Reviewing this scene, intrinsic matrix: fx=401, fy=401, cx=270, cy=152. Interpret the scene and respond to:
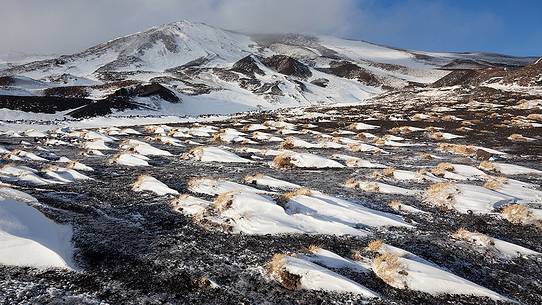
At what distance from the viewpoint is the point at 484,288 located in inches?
298

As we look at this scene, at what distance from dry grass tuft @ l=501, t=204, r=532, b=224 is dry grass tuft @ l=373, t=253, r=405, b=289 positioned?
17.2 feet

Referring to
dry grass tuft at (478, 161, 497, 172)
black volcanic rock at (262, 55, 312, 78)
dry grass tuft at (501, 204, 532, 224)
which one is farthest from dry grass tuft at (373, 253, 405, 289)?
black volcanic rock at (262, 55, 312, 78)

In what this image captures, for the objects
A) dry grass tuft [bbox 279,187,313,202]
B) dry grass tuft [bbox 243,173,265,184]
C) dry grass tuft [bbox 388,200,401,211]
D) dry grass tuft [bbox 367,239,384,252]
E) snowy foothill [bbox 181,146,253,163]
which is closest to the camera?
dry grass tuft [bbox 367,239,384,252]

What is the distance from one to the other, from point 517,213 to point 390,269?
588 centimetres

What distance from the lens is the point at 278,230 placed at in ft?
34.3

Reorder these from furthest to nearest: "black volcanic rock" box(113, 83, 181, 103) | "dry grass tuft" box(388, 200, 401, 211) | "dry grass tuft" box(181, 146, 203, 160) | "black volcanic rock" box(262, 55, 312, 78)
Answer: "black volcanic rock" box(262, 55, 312, 78) < "black volcanic rock" box(113, 83, 181, 103) < "dry grass tuft" box(181, 146, 203, 160) < "dry grass tuft" box(388, 200, 401, 211)

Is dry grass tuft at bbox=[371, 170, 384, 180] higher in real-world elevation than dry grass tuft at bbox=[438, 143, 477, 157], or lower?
lower

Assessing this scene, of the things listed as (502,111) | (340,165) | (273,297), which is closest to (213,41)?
(502,111)

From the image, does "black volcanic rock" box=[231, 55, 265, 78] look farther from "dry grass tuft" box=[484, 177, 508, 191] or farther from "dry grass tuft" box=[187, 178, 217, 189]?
"dry grass tuft" box=[484, 177, 508, 191]

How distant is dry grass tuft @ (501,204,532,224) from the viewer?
1134cm

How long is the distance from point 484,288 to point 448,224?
3.81 m

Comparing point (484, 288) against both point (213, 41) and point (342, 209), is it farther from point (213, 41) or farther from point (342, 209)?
point (213, 41)

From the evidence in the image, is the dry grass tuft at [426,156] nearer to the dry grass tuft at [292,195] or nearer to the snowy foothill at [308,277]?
the dry grass tuft at [292,195]

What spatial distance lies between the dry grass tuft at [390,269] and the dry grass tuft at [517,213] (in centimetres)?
526
